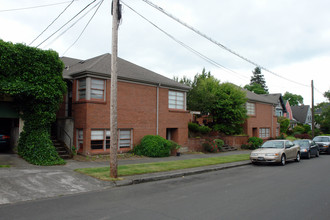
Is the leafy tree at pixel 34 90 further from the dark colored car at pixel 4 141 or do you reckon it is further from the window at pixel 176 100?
the window at pixel 176 100

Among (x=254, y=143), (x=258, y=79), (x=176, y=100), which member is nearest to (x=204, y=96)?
(x=176, y=100)

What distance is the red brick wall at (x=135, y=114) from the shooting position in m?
15.5

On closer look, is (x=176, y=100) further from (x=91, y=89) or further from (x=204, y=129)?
(x=91, y=89)

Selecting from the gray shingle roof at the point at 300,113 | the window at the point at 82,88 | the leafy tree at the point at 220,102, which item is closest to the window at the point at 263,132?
the leafy tree at the point at 220,102

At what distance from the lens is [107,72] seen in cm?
1611

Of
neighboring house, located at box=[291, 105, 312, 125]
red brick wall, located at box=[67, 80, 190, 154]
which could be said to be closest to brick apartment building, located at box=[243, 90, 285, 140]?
red brick wall, located at box=[67, 80, 190, 154]

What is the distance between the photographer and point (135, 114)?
17.8m

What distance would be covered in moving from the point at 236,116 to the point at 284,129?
2169 centimetres

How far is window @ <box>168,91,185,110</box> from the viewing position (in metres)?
20.5

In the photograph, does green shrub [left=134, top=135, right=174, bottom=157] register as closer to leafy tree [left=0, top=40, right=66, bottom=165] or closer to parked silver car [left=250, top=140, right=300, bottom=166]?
parked silver car [left=250, top=140, right=300, bottom=166]

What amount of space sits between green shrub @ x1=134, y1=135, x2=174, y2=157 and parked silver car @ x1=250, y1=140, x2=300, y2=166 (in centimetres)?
549

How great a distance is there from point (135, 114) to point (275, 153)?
9.28 metres

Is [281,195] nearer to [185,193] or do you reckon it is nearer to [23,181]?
[185,193]

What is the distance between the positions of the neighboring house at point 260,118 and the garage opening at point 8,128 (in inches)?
927
